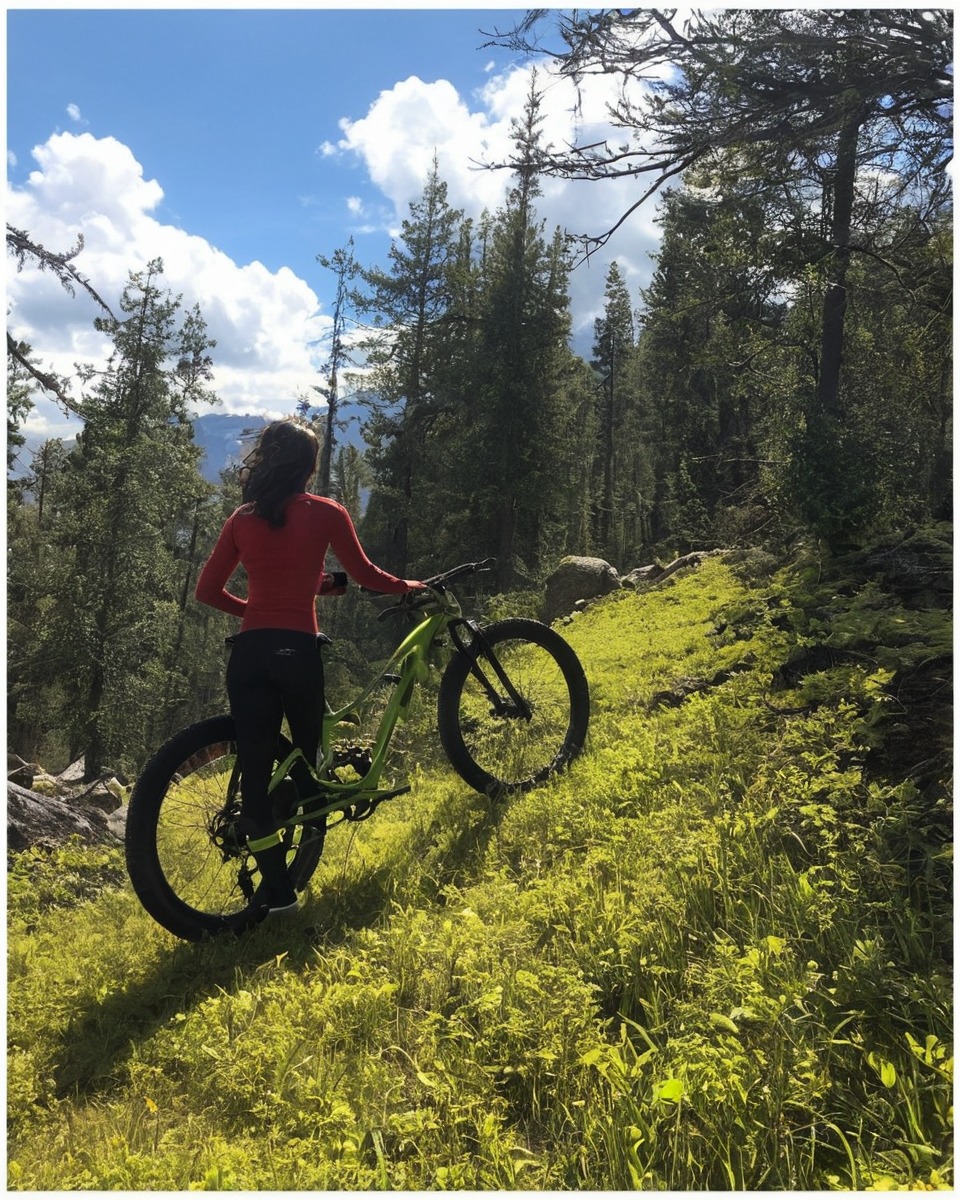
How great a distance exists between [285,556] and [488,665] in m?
1.90

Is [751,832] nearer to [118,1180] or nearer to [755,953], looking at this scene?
[755,953]

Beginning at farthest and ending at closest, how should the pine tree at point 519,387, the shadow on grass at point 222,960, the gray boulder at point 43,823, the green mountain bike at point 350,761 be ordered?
the pine tree at point 519,387, the gray boulder at point 43,823, the green mountain bike at point 350,761, the shadow on grass at point 222,960

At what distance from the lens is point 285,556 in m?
3.54

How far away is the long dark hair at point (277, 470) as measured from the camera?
3510 mm

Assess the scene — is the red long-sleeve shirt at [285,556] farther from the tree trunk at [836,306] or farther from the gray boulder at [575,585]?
the gray boulder at [575,585]

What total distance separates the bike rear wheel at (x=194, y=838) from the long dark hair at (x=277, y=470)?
1175 mm

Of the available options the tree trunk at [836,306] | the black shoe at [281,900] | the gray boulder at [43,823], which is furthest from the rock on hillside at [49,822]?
the tree trunk at [836,306]

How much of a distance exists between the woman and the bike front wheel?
131cm

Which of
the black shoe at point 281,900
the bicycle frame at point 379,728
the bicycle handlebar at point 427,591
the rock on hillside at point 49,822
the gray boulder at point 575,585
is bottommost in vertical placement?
the rock on hillside at point 49,822

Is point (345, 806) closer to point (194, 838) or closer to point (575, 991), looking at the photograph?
point (194, 838)

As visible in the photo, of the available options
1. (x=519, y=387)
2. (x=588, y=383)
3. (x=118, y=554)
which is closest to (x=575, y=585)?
A: (x=519, y=387)

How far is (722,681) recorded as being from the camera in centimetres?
629

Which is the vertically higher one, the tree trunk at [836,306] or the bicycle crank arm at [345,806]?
the tree trunk at [836,306]

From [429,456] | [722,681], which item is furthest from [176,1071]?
[429,456]
